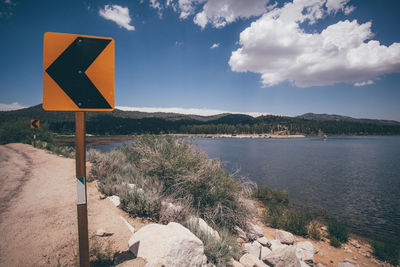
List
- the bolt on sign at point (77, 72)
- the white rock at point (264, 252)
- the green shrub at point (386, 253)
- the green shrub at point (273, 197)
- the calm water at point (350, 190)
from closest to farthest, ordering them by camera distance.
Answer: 1. the bolt on sign at point (77, 72)
2. the white rock at point (264, 252)
3. the green shrub at point (386, 253)
4. the calm water at point (350, 190)
5. the green shrub at point (273, 197)

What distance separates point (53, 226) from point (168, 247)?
2642 mm

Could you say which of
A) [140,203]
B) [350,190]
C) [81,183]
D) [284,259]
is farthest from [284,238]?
[350,190]

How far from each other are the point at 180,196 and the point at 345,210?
428 inches

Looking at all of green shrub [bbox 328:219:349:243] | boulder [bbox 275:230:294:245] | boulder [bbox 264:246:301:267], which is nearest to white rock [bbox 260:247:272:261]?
boulder [bbox 264:246:301:267]

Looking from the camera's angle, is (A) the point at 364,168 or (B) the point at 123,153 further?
(A) the point at 364,168

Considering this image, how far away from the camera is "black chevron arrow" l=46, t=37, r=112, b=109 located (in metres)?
2.02

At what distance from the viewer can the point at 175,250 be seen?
2.75 m

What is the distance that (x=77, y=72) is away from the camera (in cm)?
207

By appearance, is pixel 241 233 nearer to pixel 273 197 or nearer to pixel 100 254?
pixel 100 254

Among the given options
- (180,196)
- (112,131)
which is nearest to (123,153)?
(180,196)

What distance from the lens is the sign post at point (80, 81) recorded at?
2.00 m

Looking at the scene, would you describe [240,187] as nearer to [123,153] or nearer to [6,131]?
[123,153]

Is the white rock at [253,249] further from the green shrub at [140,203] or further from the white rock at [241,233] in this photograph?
the green shrub at [140,203]

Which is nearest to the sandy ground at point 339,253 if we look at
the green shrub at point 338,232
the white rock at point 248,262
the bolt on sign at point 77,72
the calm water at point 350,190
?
the green shrub at point 338,232
